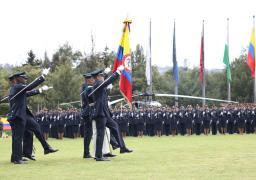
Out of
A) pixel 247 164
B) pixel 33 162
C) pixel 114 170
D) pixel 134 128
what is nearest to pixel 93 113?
pixel 33 162

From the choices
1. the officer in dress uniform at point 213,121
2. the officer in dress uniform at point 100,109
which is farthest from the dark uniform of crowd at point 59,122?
the officer in dress uniform at point 100,109

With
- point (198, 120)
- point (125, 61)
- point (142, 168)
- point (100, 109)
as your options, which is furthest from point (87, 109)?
point (198, 120)

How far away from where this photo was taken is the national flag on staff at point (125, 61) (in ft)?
86.5

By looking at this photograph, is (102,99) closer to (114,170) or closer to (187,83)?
(114,170)

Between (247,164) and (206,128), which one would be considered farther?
(206,128)

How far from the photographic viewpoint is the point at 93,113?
45.9ft

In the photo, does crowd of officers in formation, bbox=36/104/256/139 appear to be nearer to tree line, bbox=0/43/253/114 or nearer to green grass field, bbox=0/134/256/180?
tree line, bbox=0/43/253/114

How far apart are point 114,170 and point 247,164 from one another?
2.52 m

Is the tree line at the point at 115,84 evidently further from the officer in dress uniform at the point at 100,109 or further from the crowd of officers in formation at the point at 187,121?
the officer in dress uniform at the point at 100,109

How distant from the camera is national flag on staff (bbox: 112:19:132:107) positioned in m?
26.4

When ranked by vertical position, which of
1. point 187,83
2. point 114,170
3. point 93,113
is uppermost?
point 187,83

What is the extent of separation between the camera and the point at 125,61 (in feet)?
86.5

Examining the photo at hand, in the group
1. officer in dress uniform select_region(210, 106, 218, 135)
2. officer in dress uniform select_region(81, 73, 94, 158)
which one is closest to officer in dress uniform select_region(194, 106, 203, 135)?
officer in dress uniform select_region(210, 106, 218, 135)

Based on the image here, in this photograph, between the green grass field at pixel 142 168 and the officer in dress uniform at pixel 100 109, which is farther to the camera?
the officer in dress uniform at pixel 100 109
